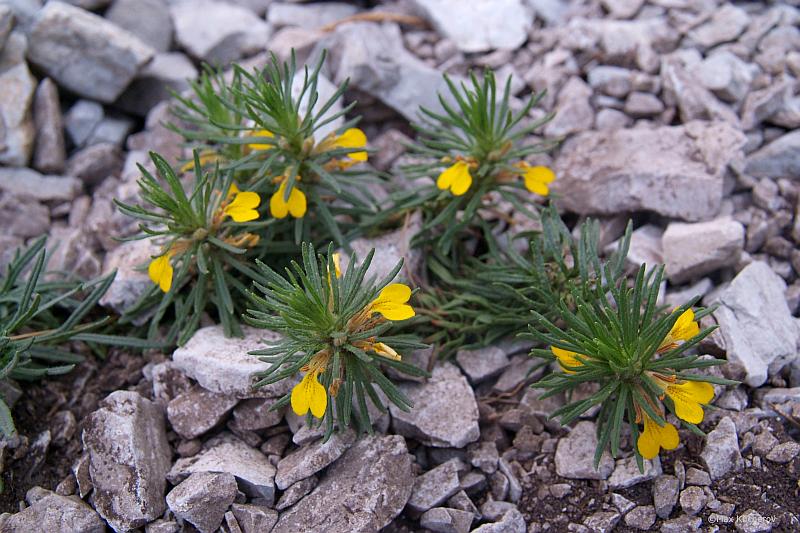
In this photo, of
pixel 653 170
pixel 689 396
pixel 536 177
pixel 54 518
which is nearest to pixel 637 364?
pixel 689 396

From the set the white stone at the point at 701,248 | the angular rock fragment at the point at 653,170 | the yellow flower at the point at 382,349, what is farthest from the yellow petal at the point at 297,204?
the white stone at the point at 701,248

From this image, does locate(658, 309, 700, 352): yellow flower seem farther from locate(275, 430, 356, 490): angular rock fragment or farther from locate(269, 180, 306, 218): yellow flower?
locate(269, 180, 306, 218): yellow flower

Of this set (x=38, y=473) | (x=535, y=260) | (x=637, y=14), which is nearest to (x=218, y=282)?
(x=38, y=473)

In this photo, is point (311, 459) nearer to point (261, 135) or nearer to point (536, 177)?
point (261, 135)

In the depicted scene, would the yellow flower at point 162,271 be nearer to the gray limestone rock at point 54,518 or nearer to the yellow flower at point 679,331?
the gray limestone rock at point 54,518

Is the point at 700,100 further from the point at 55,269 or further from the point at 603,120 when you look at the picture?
the point at 55,269

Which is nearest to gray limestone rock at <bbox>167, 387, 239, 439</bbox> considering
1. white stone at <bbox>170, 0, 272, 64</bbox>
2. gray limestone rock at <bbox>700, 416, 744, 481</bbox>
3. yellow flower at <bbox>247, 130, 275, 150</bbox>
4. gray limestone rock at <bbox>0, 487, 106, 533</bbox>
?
gray limestone rock at <bbox>0, 487, 106, 533</bbox>
